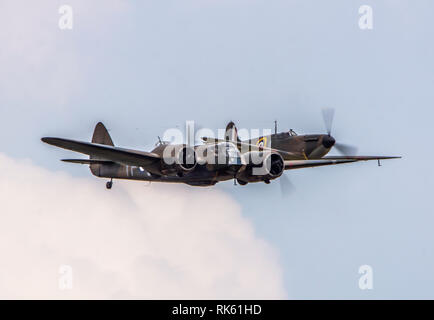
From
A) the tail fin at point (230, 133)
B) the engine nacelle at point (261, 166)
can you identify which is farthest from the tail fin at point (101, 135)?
the engine nacelle at point (261, 166)

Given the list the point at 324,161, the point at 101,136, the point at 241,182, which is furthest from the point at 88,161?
the point at 324,161

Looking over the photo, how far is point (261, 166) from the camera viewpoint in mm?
30484

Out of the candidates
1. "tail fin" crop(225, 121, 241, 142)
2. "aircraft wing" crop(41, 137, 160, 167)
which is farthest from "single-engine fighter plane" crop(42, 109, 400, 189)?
"tail fin" crop(225, 121, 241, 142)

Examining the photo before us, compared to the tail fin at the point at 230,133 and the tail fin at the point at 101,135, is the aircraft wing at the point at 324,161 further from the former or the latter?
the tail fin at the point at 101,135

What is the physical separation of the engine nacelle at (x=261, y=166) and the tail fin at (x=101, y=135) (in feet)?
35.4

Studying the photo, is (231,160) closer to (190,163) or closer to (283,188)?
(190,163)

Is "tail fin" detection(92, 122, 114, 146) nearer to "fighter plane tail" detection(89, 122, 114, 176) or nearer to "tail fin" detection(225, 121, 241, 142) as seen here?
"fighter plane tail" detection(89, 122, 114, 176)

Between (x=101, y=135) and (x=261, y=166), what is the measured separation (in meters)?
12.0

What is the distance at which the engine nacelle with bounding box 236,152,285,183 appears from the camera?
100.0 ft

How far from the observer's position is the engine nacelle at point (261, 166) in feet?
100.0

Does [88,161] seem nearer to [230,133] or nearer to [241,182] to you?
[241,182]

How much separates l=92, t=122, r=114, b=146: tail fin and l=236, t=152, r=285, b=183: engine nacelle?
35.4ft
